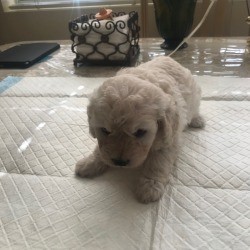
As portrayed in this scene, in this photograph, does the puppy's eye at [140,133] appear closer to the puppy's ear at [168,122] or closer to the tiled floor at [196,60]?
the puppy's ear at [168,122]

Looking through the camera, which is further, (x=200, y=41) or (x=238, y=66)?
(x=200, y=41)

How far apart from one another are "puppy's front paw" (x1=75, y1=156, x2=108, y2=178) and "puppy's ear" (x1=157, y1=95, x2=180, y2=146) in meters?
0.18

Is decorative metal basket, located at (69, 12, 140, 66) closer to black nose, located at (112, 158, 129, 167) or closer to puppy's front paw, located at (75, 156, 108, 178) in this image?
puppy's front paw, located at (75, 156, 108, 178)

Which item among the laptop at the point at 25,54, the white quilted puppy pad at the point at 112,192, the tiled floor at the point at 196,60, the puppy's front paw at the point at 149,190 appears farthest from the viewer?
the laptop at the point at 25,54

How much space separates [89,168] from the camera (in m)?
0.87

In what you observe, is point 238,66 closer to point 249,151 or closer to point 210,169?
point 249,151

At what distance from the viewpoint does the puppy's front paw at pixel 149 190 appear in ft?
2.48

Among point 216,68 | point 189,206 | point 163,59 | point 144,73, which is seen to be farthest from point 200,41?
point 189,206

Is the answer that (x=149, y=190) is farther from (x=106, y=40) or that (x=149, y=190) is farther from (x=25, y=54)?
(x=25, y=54)

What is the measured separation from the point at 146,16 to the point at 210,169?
1.61 metres

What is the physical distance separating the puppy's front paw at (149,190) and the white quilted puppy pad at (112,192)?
16 millimetres

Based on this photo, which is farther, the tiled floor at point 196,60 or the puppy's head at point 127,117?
the tiled floor at point 196,60

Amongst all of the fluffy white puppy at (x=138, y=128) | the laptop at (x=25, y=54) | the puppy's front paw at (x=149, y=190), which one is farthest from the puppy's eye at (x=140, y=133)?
the laptop at (x=25, y=54)

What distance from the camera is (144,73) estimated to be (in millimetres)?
893
